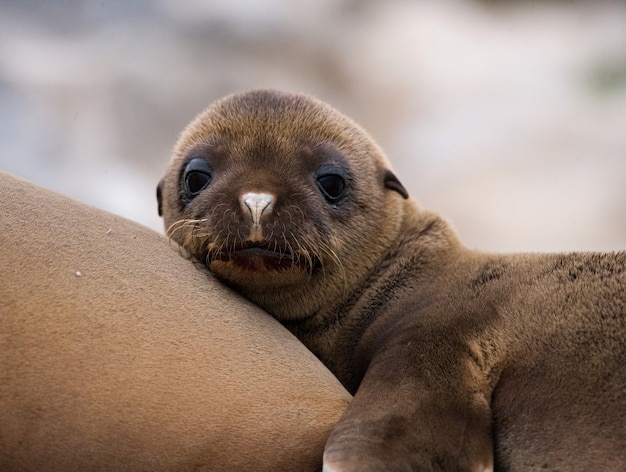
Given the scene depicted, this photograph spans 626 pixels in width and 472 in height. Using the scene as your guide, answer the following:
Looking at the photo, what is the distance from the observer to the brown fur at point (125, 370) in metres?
1.84

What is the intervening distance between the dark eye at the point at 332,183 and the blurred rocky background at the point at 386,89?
2.54m

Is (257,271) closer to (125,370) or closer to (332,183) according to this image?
(332,183)

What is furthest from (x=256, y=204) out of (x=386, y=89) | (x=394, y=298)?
(x=386, y=89)

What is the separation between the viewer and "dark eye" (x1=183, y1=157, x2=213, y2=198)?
9.03ft

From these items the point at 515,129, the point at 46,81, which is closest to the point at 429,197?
the point at 515,129

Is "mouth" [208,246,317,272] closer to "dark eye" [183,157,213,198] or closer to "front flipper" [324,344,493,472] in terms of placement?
"dark eye" [183,157,213,198]

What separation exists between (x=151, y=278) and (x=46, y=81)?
353 cm

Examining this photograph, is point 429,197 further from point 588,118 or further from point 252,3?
point 252,3

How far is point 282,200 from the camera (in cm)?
251

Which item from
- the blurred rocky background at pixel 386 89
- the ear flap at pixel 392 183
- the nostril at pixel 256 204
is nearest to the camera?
the nostril at pixel 256 204

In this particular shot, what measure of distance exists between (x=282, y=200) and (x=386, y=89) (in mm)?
3182

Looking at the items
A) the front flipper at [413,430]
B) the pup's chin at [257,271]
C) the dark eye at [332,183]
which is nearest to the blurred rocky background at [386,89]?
the dark eye at [332,183]

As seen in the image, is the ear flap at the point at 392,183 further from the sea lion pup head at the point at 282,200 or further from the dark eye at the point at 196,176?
the dark eye at the point at 196,176

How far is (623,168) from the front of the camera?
5.27 meters
